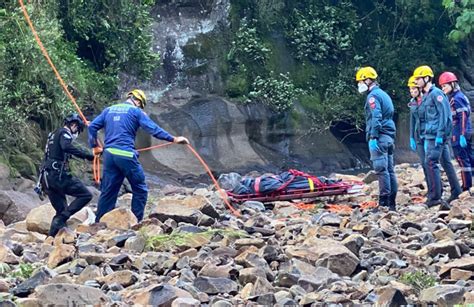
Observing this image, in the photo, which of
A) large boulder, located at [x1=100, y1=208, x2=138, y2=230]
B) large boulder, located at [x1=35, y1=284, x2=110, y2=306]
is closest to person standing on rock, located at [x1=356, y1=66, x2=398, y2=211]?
large boulder, located at [x1=100, y1=208, x2=138, y2=230]

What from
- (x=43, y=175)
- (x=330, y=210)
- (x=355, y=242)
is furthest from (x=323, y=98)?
(x=355, y=242)

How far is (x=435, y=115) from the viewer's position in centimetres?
1013

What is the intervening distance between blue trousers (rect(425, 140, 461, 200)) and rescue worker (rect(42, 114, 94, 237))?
4086mm

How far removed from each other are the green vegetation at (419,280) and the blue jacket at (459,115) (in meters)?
5.62

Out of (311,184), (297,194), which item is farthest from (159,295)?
(311,184)

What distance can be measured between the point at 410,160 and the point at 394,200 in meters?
14.7

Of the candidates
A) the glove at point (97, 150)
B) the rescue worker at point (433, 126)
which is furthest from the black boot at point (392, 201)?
the glove at point (97, 150)

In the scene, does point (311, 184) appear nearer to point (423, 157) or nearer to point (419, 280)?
point (423, 157)

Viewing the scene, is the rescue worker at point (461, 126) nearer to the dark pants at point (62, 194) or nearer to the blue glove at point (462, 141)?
the blue glove at point (462, 141)

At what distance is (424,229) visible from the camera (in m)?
8.24

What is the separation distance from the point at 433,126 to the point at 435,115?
0.13 m

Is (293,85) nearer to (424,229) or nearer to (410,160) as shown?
(410,160)

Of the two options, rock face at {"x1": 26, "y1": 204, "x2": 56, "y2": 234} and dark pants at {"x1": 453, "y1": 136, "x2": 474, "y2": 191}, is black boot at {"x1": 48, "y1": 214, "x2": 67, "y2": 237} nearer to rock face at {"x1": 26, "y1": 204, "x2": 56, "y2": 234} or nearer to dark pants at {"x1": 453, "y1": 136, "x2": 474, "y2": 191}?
rock face at {"x1": 26, "y1": 204, "x2": 56, "y2": 234}

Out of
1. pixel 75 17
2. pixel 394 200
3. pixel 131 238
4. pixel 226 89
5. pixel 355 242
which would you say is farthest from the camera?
pixel 226 89
